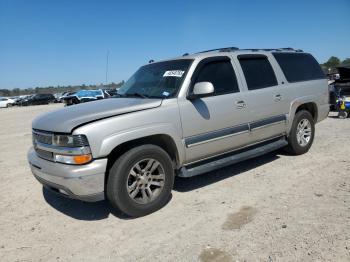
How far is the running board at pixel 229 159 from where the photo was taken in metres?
4.34

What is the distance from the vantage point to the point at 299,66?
20.4 ft

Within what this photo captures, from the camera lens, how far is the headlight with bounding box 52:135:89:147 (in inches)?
136

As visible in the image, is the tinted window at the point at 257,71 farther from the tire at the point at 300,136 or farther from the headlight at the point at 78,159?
the headlight at the point at 78,159

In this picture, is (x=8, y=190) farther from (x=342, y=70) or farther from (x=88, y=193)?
(x=342, y=70)

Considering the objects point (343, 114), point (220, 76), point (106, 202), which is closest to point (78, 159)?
point (106, 202)

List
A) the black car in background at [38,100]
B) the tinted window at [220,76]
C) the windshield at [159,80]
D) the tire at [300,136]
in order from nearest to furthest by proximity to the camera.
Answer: the windshield at [159,80], the tinted window at [220,76], the tire at [300,136], the black car in background at [38,100]

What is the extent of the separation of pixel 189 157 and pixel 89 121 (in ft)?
4.80

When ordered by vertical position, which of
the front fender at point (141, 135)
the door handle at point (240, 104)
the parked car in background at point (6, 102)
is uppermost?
the door handle at point (240, 104)

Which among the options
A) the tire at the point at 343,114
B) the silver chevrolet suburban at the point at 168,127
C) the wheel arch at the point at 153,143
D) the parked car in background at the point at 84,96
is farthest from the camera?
the parked car in background at the point at 84,96

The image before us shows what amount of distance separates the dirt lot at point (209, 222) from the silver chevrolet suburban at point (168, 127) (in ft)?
1.27

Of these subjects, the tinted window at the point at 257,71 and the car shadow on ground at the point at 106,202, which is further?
the tinted window at the point at 257,71

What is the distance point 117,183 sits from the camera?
3.65 meters

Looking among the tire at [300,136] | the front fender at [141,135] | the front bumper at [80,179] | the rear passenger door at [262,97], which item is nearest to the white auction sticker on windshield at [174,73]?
the front fender at [141,135]

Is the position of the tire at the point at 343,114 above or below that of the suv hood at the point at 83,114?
below
